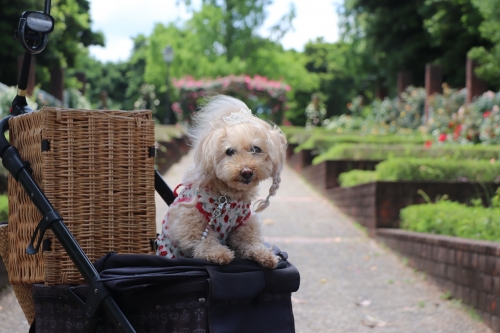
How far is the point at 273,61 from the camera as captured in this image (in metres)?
35.3

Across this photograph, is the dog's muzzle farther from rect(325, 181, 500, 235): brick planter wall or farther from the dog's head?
rect(325, 181, 500, 235): brick planter wall

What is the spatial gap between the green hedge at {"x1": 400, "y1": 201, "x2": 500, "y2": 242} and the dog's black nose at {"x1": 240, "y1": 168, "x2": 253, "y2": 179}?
3484 millimetres

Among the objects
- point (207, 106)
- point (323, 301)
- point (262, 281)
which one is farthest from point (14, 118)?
point (323, 301)

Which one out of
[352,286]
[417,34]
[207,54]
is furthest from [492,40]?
[207,54]

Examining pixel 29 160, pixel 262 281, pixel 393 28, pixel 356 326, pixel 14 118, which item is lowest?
pixel 356 326

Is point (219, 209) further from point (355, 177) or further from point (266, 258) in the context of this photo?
point (355, 177)

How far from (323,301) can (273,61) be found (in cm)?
3090

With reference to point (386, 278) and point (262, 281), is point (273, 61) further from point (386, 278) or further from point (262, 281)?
point (262, 281)

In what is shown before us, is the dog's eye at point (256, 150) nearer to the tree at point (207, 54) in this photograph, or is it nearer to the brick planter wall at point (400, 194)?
the brick planter wall at point (400, 194)

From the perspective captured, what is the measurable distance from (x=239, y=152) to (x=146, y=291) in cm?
61

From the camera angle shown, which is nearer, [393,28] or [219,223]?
[219,223]

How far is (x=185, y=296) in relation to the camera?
2.17 metres

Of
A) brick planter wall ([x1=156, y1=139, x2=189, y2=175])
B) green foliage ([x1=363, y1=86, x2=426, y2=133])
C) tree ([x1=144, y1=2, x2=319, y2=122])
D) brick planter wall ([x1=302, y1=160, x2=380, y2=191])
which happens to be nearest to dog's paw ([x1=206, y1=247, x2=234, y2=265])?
brick planter wall ([x1=302, y1=160, x2=380, y2=191])

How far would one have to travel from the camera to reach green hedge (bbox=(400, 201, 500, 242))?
551 cm
